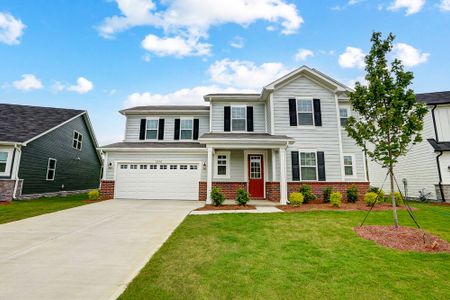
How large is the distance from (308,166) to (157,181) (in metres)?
9.04

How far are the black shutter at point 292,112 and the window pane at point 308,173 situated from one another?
2753mm

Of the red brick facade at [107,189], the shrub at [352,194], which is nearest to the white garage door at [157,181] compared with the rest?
the red brick facade at [107,189]

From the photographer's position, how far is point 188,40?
15.2 meters

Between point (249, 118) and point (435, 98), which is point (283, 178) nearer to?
point (249, 118)

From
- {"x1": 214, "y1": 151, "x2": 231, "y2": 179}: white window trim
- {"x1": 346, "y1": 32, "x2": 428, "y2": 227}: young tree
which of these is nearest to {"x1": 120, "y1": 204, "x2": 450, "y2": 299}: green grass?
{"x1": 346, "y1": 32, "x2": 428, "y2": 227}: young tree

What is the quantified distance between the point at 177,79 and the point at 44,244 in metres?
13.8

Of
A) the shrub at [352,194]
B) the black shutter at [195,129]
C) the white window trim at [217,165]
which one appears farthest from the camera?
the black shutter at [195,129]

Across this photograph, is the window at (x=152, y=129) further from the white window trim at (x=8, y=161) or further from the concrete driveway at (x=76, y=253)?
the concrete driveway at (x=76, y=253)

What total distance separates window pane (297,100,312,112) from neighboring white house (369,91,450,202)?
806cm

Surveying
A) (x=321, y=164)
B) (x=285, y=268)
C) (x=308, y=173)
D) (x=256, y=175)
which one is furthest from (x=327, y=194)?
(x=285, y=268)

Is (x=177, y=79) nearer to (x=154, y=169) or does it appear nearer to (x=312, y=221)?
(x=154, y=169)

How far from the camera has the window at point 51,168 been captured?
15.4m

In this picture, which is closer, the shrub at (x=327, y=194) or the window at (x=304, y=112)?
the shrub at (x=327, y=194)

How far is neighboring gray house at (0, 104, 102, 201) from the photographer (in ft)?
42.3
